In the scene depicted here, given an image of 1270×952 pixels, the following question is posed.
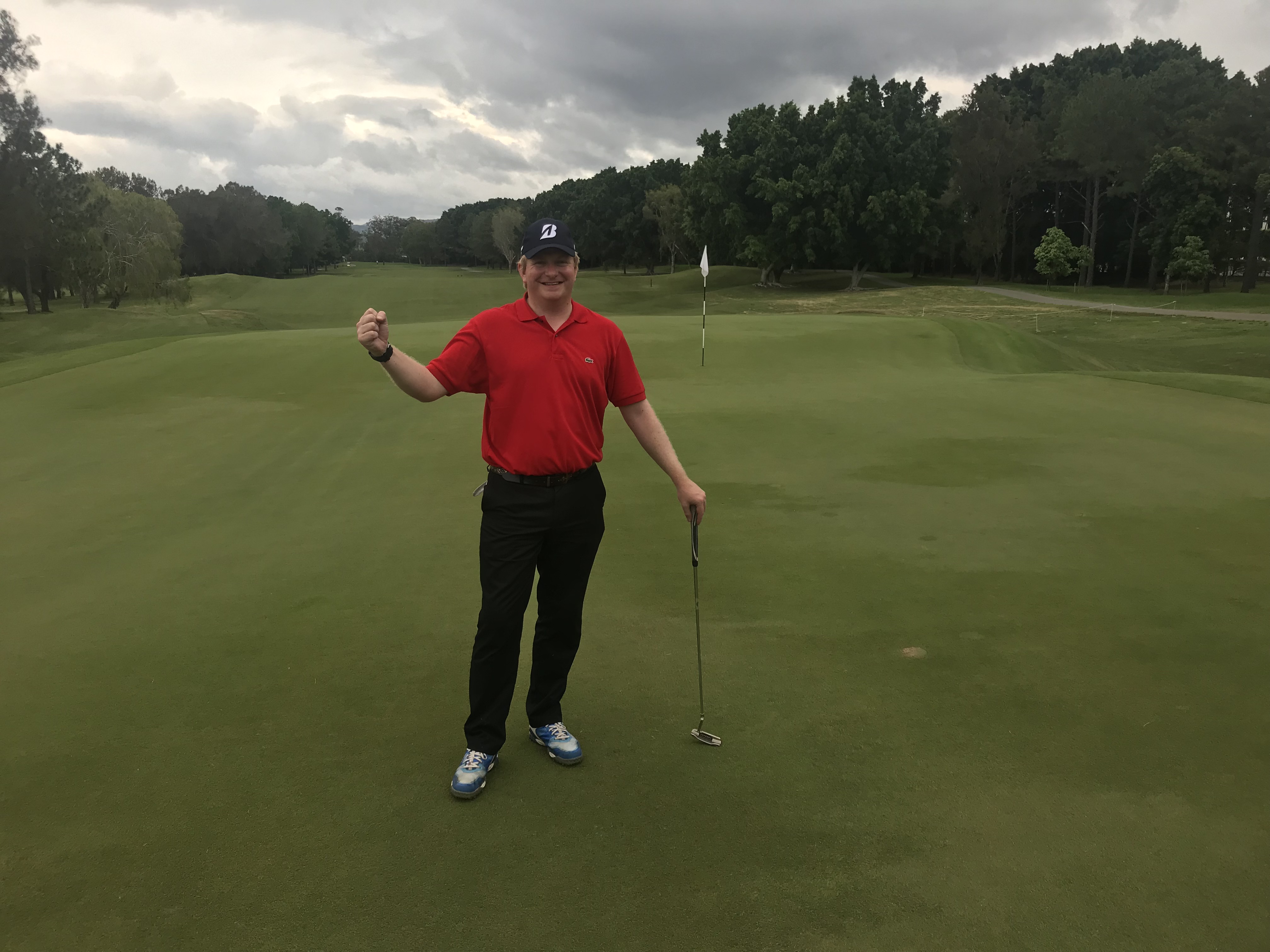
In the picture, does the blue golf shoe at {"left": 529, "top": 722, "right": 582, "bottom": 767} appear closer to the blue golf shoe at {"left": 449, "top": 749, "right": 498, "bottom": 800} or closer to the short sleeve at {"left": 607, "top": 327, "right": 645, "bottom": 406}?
the blue golf shoe at {"left": 449, "top": 749, "right": 498, "bottom": 800}

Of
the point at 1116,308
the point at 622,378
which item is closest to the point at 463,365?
the point at 622,378

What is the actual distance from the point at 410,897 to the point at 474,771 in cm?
70

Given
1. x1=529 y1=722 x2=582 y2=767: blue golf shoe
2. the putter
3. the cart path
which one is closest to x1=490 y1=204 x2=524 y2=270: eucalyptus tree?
the cart path

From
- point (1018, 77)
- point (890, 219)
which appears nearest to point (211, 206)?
point (890, 219)

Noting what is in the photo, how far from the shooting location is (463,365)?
11.8ft

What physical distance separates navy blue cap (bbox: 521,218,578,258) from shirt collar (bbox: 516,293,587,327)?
7.9 inches

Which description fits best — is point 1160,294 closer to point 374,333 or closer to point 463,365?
point 463,365

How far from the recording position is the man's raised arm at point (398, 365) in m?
3.31

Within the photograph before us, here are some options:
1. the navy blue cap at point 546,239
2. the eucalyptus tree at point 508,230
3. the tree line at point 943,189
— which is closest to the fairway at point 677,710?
the navy blue cap at point 546,239

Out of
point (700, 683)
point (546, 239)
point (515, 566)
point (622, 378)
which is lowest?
point (700, 683)

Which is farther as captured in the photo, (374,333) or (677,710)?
(677,710)

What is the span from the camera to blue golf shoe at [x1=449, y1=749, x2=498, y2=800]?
11.3ft

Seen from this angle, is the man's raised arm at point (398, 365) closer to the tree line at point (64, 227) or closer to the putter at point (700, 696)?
the putter at point (700, 696)

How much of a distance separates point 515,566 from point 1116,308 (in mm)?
45430
